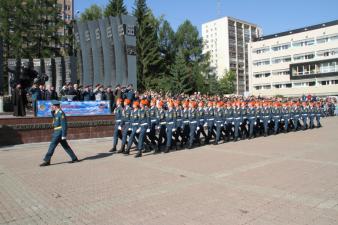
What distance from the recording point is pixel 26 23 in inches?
1879

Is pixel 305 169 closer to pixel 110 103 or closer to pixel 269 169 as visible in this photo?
pixel 269 169

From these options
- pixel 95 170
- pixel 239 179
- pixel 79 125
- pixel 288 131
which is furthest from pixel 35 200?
pixel 288 131

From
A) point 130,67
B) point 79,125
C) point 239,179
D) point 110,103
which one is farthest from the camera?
point 130,67

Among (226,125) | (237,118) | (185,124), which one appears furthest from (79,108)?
(237,118)

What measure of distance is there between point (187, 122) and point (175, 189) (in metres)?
6.79

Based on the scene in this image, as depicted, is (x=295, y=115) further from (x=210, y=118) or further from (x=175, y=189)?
(x=175, y=189)

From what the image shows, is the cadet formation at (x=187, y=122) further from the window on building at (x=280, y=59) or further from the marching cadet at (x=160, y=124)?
the window on building at (x=280, y=59)

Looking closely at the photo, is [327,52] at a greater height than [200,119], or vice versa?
[327,52]

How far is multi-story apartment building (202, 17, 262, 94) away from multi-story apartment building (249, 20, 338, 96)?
3504 centimetres

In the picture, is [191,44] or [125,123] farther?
[191,44]

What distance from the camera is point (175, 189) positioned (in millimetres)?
7199

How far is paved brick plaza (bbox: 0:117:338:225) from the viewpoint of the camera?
5.53 meters

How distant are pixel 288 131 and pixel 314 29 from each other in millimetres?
59224

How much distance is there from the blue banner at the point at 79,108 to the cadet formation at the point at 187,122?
2.48 m
